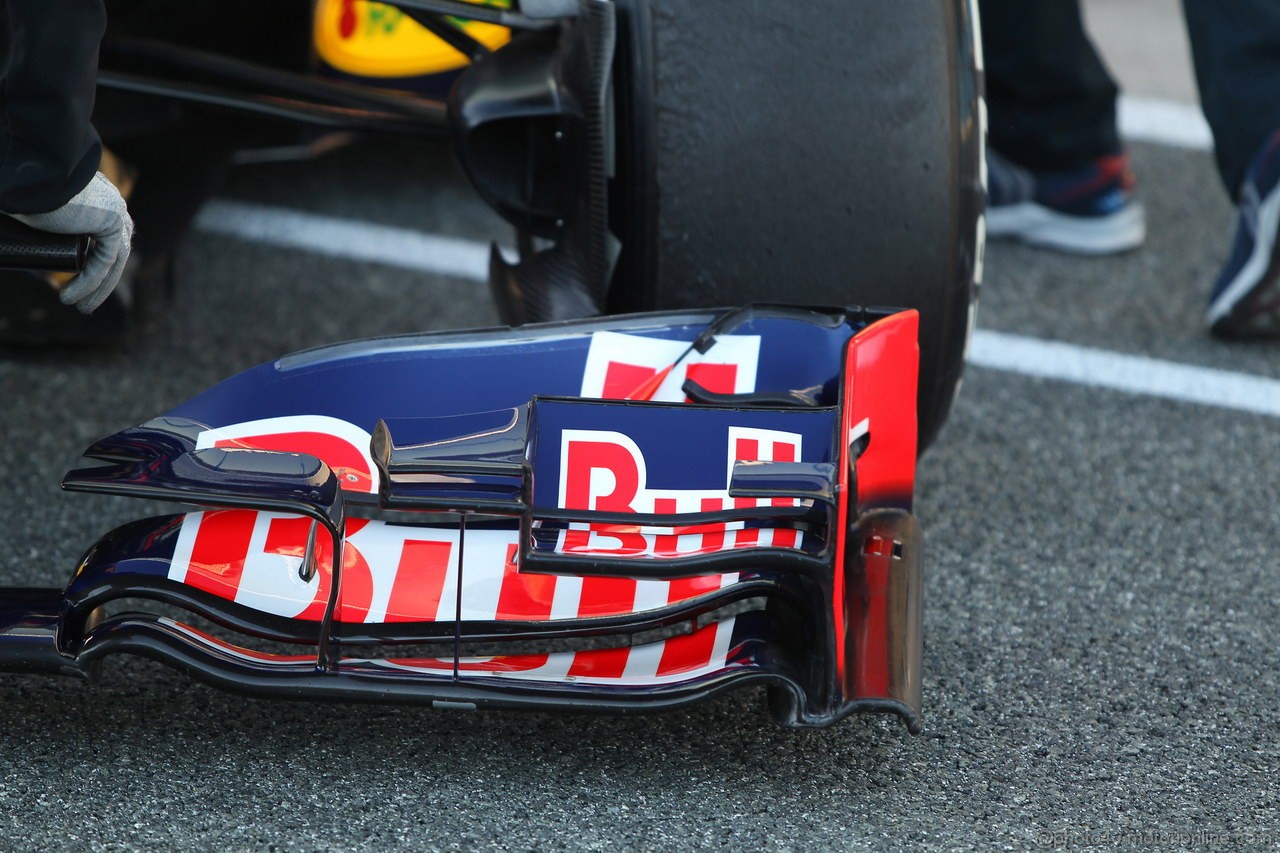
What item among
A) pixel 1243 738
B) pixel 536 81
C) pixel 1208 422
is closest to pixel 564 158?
pixel 536 81

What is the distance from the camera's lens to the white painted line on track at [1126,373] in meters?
2.04

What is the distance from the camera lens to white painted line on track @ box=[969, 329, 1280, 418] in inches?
80.4

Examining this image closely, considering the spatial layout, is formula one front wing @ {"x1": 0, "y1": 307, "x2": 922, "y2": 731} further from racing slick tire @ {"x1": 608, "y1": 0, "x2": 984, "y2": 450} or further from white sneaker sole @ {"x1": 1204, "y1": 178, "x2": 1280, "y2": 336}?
white sneaker sole @ {"x1": 1204, "y1": 178, "x2": 1280, "y2": 336}

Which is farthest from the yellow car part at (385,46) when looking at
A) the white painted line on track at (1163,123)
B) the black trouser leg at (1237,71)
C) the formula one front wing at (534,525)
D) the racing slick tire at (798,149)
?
the white painted line on track at (1163,123)

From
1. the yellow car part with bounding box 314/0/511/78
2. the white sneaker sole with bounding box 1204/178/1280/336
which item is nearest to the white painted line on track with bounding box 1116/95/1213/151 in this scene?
the white sneaker sole with bounding box 1204/178/1280/336

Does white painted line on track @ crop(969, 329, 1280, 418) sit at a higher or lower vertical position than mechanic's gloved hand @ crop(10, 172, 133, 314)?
lower

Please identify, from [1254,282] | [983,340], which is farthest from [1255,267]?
[983,340]

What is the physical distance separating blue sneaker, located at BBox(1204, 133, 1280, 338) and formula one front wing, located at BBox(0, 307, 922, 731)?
1.18m

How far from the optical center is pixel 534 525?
1088mm

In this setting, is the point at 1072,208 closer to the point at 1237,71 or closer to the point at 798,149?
the point at 1237,71

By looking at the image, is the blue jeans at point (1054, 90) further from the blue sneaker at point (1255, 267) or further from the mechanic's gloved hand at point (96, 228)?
the mechanic's gloved hand at point (96, 228)

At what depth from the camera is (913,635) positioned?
1154 mm

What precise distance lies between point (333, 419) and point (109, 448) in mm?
181

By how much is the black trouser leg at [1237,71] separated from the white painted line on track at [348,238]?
1.24 meters
